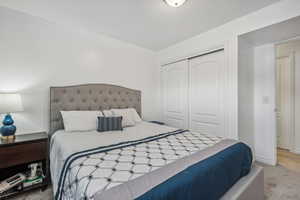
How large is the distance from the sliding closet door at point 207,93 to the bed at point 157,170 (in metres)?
0.99

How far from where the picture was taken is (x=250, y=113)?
2.75 metres

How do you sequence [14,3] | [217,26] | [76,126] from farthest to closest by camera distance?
[217,26]
[76,126]
[14,3]

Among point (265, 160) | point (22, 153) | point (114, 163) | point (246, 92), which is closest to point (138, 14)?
point (114, 163)

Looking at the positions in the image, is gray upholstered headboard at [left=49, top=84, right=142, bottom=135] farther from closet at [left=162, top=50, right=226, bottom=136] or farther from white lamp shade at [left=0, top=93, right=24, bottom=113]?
closet at [left=162, top=50, right=226, bottom=136]

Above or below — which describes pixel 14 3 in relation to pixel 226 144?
above

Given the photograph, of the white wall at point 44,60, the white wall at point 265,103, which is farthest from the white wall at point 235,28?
the white wall at point 44,60

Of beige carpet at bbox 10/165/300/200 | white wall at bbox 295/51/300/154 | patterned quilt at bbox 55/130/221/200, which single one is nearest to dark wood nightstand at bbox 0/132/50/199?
beige carpet at bbox 10/165/300/200

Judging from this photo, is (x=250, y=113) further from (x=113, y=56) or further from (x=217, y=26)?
(x=113, y=56)

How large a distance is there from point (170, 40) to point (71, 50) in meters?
1.89

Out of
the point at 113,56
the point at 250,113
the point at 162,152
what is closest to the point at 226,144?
the point at 162,152

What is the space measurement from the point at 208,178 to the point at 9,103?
230 cm

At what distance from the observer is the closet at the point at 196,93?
2.67 m

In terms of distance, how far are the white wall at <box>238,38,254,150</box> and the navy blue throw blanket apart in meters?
1.07

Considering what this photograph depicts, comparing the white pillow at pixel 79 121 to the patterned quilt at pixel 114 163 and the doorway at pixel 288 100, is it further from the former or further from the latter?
the doorway at pixel 288 100
